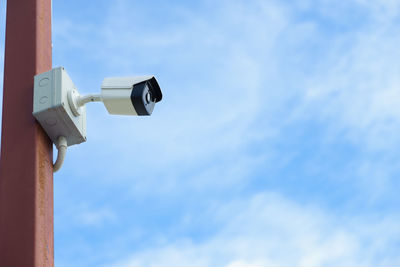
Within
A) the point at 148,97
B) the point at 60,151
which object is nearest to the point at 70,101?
the point at 60,151

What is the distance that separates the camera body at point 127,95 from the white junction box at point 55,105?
139mm

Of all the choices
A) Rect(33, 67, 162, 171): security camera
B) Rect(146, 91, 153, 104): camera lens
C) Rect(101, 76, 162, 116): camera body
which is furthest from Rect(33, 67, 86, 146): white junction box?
Rect(146, 91, 153, 104): camera lens

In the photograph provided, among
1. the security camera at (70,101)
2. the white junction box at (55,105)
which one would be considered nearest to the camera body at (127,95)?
the security camera at (70,101)

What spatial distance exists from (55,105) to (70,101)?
0.08 metres

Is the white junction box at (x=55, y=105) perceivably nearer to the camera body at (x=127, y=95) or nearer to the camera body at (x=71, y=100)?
the camera body at (x=71, y=100)

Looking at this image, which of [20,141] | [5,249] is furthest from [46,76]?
[5,249]

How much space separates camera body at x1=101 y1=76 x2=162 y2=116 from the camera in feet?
8.78

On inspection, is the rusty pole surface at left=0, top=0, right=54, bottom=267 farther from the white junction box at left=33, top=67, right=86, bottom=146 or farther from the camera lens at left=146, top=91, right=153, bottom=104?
the camera lens at left=146, top=91, right=153, bottom=104

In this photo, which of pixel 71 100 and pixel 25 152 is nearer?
pixel 25 152

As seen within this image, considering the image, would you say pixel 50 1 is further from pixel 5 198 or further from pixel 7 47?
pixel 5 198

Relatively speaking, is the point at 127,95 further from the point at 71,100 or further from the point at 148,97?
the point at 71,100

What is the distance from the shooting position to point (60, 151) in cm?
268

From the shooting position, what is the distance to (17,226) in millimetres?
2373

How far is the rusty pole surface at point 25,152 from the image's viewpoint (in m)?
2.35
